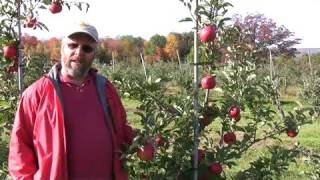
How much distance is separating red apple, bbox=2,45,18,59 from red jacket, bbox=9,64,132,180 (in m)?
1.01

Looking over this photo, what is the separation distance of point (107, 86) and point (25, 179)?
592 millimetres

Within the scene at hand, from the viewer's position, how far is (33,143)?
8.35 ft

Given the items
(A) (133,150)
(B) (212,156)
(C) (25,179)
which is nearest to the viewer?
(C) (25,179)

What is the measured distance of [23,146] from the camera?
2510 mm

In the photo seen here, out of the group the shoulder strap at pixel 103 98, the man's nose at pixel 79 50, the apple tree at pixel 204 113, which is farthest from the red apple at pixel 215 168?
the man's nose at pixel 79 50

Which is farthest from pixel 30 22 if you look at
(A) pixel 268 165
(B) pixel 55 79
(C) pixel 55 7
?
(A) pixel 268 165

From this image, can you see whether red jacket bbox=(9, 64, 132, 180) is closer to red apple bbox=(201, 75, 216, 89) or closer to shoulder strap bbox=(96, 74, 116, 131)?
shoulder strap bbox=(96, 74, 116, 131)

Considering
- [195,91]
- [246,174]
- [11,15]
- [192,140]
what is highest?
[11,15]

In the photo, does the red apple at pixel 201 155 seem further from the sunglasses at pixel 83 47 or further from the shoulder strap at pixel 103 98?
the sunglasses at pixel 83 47

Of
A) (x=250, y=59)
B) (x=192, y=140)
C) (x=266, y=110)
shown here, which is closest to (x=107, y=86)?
(x=192, y=140)

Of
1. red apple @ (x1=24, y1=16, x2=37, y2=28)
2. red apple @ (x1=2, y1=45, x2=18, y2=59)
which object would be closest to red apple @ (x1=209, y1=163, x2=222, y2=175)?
red apple @ (x1=2, y1=45, x2=18, y2=59)

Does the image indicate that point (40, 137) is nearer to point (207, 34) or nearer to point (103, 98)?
point (103, 98)

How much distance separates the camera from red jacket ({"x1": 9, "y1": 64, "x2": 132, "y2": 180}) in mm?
2469

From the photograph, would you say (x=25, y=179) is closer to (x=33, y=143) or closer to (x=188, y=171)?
(x=33, y=143)
